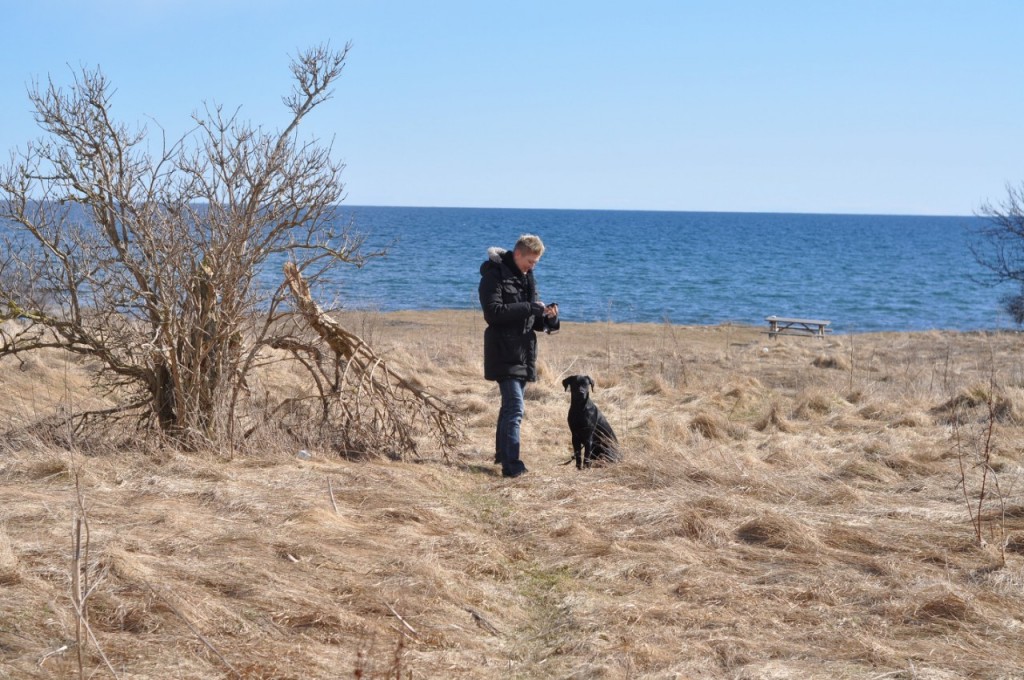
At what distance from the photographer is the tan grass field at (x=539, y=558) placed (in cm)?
371

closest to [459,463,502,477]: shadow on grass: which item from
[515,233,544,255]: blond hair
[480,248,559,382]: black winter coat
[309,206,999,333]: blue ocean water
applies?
[480,248,559,382]: black winter coat

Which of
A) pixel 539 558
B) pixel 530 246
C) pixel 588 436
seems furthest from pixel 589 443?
pixel 539 558

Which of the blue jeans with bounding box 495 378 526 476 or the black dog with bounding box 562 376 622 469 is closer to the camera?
the blue jeans with bounding box 495 378 526 476

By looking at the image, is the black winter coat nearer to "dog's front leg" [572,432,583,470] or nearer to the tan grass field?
"dog's front leg" [572,432,583,470]

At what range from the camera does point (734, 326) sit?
2444 cm

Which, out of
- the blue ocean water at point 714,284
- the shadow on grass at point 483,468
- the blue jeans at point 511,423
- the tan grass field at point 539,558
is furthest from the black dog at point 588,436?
the blue ocean water at point 714,284

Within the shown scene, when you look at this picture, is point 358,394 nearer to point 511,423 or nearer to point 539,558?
point 511,423

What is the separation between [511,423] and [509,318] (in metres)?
0.79

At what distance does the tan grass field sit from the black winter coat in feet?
2.70

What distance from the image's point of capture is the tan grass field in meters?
3.71

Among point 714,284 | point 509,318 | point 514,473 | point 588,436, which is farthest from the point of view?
point 714,284

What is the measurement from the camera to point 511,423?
709 cm

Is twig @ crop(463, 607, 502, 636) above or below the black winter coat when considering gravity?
below

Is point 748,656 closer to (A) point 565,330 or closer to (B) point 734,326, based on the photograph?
(A) point 565,330
